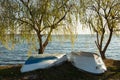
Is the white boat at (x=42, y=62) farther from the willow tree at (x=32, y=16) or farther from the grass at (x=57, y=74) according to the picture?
the willow tree at (x=32, y=16)

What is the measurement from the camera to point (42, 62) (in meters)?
15.9

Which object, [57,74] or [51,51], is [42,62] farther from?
[51,51]

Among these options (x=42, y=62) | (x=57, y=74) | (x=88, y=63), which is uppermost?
(x=42, y=62)

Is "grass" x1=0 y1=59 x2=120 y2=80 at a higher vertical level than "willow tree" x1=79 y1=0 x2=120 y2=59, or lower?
lower

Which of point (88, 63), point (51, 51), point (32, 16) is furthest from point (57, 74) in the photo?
point (51, 51)

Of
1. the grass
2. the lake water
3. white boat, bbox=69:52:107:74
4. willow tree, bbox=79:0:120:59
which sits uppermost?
willow tree, bbox=79:0:120:59

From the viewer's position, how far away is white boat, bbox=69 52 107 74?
50.7 feet

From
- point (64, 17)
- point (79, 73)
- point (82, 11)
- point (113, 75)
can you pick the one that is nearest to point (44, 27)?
point (64, 17)

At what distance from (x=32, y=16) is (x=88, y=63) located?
14.8ft

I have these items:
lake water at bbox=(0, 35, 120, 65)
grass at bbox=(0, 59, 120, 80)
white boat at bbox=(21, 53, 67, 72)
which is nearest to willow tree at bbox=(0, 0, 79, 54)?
lake water at bbox=(0, 35, 120, 65)

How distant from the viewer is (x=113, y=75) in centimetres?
1513

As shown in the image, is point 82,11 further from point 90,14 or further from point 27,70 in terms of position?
point 27,70

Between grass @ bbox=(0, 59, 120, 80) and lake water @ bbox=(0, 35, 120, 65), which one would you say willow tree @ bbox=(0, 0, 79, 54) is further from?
grass @ bbox=(0, 59, 120, 80)

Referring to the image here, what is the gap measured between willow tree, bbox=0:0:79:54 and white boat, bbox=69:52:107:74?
2.55m
